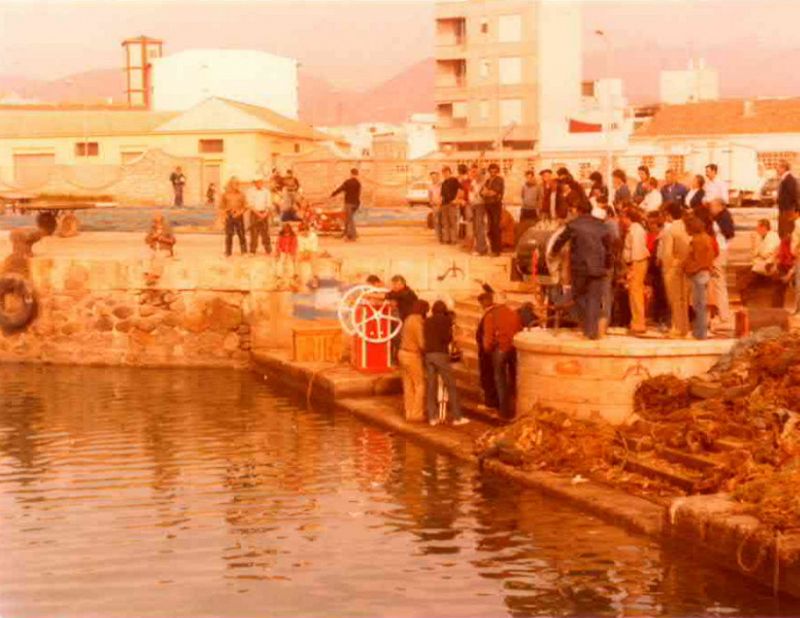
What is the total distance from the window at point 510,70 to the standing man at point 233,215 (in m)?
60.9

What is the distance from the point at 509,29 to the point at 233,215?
62.2m

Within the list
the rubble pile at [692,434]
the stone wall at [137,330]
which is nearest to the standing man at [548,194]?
the stone wall at [137,330]

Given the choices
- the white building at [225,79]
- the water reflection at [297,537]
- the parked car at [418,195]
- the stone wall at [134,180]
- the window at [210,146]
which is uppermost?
the white building at [225,79]

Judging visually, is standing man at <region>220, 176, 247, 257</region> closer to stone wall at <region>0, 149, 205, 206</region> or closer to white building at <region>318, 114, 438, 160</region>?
stone wall at <region>0, 149, 205, 206</region>

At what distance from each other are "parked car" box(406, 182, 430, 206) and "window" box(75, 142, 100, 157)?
2175 centimetres

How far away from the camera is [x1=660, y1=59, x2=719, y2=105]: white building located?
99500 mm

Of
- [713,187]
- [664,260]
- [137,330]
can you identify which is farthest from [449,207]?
[664,260]

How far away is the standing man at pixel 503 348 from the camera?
17.6 meters

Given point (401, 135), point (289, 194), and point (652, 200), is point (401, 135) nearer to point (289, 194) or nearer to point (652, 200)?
point (289, 194)

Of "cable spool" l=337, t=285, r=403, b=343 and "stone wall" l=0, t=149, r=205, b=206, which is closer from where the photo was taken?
"cable spool" l=337, t=285, r=403, b=343

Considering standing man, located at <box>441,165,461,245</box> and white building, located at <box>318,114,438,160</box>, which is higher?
white building, located at <box>318,114,438,160</box>

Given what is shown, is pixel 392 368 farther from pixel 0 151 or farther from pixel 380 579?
pixel 0 151

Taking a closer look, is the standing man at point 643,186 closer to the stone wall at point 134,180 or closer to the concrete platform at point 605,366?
the concrete platform at point 605,366

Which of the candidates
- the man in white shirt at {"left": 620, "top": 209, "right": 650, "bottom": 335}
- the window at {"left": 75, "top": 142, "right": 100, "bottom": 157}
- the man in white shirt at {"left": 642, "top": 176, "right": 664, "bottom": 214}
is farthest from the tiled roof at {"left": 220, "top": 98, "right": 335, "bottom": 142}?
the man in white shirt at {"left": 620, "top": 209, "right": 650, "bottom": 335}
